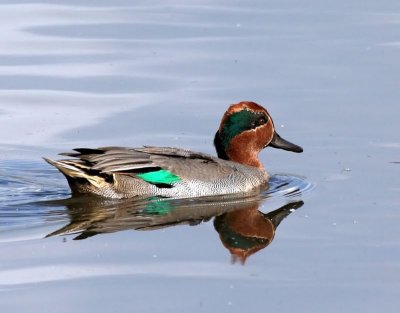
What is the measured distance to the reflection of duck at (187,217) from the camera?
33.4 feet

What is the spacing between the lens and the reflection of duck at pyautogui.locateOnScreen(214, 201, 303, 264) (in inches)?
387

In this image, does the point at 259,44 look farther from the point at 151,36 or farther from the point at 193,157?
the point at 193,157

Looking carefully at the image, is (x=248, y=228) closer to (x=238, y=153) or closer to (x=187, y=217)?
(x=187, y=217)

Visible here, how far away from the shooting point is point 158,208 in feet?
37.2

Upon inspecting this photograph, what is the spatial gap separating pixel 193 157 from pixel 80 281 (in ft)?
11.0

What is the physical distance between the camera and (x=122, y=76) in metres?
15.0

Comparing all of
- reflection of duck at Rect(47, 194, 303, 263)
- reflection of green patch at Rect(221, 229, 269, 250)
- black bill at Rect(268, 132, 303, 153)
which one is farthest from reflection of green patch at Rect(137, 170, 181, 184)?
reflection of green patch at Rect(221, 229, 269, 250)

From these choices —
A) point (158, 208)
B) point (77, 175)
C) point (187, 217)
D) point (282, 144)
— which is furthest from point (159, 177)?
point (282, 144)

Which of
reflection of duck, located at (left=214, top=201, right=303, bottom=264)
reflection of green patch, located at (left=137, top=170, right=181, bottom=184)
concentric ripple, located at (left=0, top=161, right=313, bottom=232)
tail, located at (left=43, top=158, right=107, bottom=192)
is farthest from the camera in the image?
reflection of green patch, located at (left=137, top=170, right=181, bottom=184)

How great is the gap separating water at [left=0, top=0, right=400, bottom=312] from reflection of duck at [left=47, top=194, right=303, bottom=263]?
0.09ft

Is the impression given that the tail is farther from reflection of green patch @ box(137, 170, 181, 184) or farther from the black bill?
the black bill

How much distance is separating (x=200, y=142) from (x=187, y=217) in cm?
219

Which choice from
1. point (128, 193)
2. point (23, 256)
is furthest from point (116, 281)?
point (128, 193)

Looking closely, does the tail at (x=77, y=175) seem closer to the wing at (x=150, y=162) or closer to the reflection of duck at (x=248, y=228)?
the wing at (x=150, y=162)
